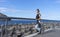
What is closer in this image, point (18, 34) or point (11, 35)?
point (11, 35)

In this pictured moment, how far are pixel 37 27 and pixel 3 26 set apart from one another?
7.19m

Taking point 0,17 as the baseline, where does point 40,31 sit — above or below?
below

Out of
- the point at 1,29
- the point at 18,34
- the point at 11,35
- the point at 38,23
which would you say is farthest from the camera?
the point at 38,23

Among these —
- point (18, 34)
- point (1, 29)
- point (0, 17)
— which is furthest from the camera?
point (18, 34)

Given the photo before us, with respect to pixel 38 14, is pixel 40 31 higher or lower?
lower

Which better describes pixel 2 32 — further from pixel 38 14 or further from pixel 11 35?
pixel 38 14

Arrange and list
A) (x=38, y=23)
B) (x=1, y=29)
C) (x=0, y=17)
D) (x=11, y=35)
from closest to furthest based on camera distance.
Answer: (x=0, y=17)
(x=1, y=29)
(x=11, y=35)
(x=38, y=23)

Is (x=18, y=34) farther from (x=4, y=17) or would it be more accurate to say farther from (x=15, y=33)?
(x=4, y=17)

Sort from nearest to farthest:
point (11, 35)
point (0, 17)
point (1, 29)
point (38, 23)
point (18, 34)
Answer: point (0, 17), point (1, 29), point (11, 35), point (18, 34), point (38, 23)

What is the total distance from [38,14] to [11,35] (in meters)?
5.51

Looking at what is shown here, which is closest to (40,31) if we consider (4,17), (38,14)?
(38,14)

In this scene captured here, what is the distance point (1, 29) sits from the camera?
27.3 feet

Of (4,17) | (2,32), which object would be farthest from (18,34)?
(4,17)

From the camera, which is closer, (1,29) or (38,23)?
(1,29)
